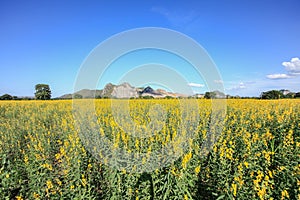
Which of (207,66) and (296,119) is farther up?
(207,66)

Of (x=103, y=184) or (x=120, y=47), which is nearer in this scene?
(x=103, y=184)

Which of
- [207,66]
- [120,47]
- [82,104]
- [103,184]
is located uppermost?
[120,47]

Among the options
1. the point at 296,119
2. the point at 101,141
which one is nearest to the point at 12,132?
the point at 101,141

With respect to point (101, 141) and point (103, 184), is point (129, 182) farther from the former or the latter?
point (101, 141)

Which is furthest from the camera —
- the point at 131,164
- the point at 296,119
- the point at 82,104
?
the point at 82,104

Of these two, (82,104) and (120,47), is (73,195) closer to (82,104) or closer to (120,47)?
(120,47)

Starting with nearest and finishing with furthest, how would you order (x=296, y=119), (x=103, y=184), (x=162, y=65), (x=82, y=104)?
(x=103, y=184)
(x=162, y=65)
(x=296, y=119)
(x=82, y=104)

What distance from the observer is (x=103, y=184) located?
445 cm

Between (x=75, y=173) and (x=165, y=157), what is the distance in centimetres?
158

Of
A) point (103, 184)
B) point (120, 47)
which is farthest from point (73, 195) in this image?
point (120, 47)

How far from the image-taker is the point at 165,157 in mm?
3836

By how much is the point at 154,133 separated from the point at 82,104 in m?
4.87

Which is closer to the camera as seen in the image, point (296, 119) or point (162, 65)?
point (162, 65)

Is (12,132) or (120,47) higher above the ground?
(120,47)
